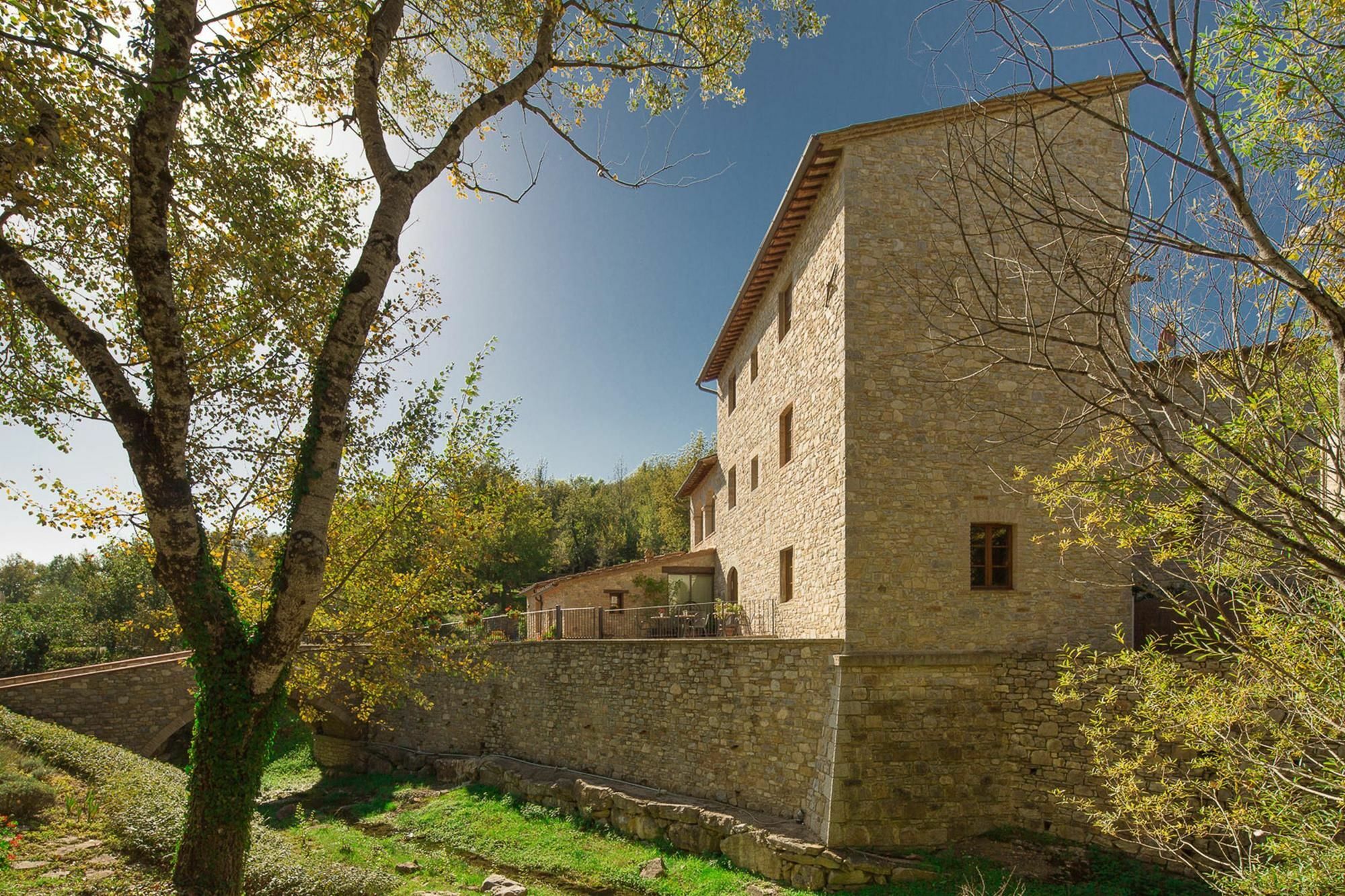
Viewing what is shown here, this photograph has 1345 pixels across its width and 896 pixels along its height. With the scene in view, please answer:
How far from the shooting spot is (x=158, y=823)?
627cm

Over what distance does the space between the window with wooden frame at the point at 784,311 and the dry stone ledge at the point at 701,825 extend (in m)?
8.09

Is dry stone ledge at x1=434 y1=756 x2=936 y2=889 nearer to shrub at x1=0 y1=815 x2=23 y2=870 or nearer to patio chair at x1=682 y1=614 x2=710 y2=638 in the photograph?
patio chair at x1=682 y1=614 x2=710 y2=638

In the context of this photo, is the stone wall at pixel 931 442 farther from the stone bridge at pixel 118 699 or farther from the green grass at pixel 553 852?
the stone bridge at pixel 118 699

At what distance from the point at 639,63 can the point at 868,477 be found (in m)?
5.89

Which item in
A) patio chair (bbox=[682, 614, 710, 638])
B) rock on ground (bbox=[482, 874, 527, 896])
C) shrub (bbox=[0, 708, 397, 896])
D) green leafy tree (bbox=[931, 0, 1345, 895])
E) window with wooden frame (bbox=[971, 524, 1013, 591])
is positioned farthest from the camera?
patio chair (bbox=[682, 614, 710, 638])

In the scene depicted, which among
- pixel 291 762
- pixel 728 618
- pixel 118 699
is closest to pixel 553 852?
pixel 728 618

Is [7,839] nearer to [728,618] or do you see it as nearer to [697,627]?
[697,627]

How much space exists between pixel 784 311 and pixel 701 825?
8766 millimetres

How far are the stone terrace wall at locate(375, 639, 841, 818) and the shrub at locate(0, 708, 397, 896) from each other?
479cm

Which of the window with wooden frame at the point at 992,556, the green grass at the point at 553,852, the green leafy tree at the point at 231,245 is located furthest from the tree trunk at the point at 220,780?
the window with wooden frame at the point at 992,556

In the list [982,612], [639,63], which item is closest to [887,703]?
[982,612]

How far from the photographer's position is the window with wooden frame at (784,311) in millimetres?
12125

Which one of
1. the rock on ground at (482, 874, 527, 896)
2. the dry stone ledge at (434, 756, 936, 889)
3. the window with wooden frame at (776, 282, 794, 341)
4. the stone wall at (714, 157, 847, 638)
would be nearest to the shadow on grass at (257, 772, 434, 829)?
the dry stone ledge at (434, 756, 936, 889)

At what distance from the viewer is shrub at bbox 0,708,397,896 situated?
595cm
